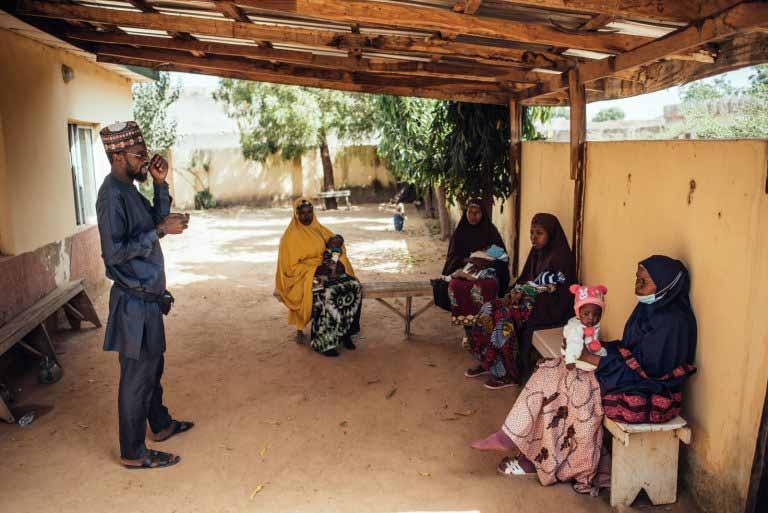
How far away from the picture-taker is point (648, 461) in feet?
11.5

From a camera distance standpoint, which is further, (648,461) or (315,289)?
(315,289)

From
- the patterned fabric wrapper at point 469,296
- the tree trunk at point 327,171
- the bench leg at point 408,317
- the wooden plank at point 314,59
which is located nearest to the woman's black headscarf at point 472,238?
the patterned fabric wrapper at point 469,296

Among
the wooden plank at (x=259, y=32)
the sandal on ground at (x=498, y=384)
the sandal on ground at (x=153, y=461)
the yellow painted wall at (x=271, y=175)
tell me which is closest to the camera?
the sandal on ground at (x=153, y=461)

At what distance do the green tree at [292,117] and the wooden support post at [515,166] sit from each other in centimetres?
1210

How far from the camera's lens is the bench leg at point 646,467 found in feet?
11.4

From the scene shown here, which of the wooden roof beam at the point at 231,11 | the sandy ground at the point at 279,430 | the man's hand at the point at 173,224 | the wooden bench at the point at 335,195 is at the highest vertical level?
the wooden roof beam at the point at 231,11

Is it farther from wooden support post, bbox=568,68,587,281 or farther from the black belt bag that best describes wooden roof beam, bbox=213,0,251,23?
wooden support post, bbox=568,68,587,281

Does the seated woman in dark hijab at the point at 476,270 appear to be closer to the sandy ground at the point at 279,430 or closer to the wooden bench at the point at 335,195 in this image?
the sandy ground at the point at 279,430

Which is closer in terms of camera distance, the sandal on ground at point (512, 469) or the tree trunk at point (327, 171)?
the sandal on ground at point (512, 469)

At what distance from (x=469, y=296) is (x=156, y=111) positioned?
14.6 meters

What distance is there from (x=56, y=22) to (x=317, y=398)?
3.93 m

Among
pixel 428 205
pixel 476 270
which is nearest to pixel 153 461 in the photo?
pixel 476 270

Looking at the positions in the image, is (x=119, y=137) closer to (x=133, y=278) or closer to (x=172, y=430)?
(x=133, y=278)

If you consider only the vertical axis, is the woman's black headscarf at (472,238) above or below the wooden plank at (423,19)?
below
